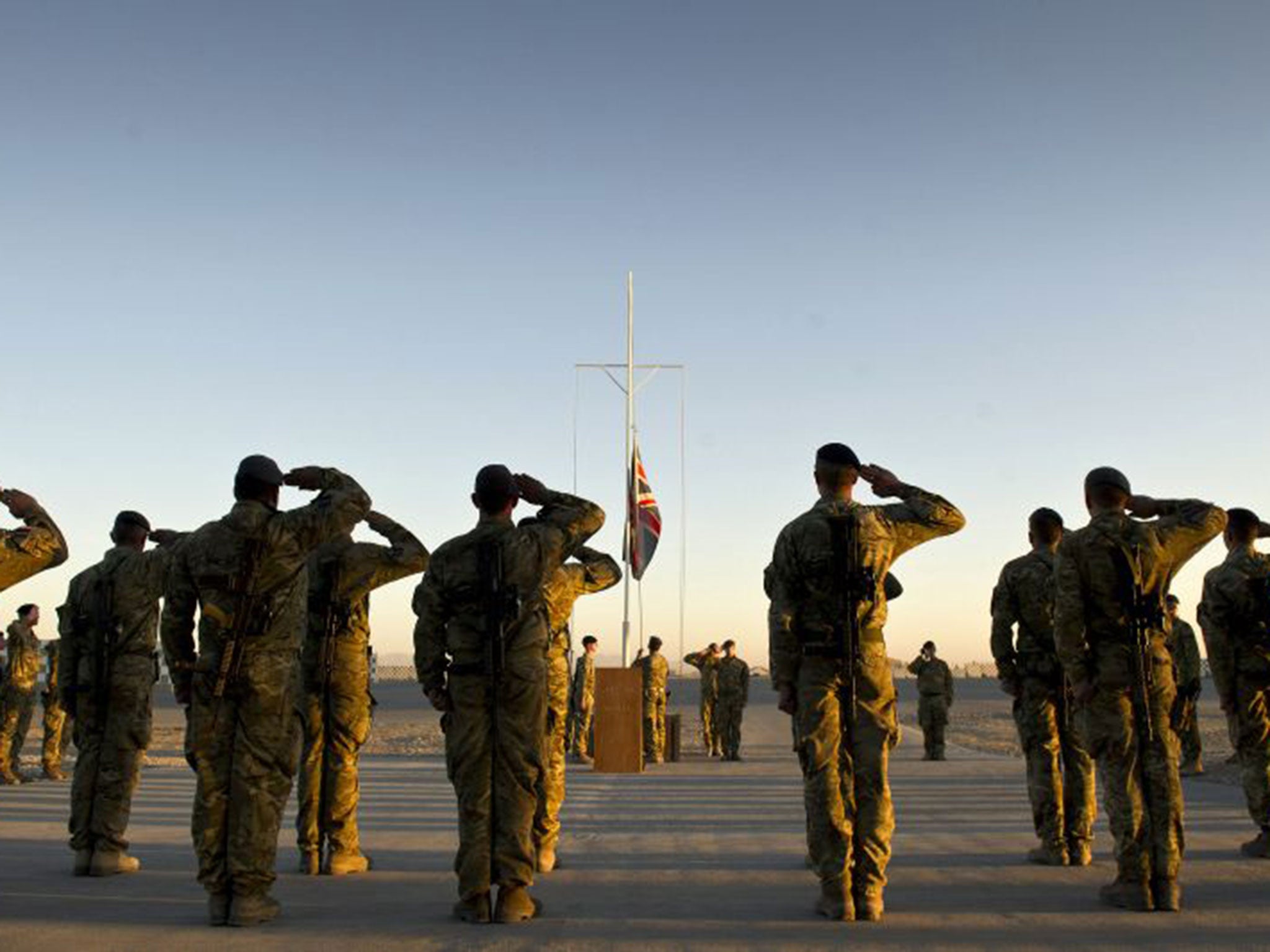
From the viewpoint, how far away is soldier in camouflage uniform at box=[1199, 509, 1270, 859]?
775 cm

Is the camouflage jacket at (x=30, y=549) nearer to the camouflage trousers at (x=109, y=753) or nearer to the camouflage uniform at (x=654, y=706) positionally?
the camouflage trousers at (x=109, y=753)

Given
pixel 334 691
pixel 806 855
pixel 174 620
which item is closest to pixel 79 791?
pixel 334 691

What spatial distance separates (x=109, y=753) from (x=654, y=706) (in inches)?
498

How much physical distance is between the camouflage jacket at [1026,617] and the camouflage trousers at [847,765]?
2.25m

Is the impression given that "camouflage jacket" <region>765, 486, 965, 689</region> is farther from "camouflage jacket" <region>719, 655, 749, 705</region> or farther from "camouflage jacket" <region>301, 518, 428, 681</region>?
"camouflage jacket" <region>719, 655, 749, 705</region>

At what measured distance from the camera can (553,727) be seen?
7094 mm

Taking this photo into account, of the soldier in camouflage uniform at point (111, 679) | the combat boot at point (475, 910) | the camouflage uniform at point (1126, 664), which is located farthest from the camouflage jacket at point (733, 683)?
the combat boot at point (475, 910)

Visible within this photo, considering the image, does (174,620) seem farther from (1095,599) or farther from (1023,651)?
(1023,651)

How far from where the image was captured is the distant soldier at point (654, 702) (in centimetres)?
1889

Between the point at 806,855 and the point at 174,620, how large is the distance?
4.28 meters

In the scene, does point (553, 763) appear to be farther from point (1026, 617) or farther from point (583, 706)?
point (583, 706)

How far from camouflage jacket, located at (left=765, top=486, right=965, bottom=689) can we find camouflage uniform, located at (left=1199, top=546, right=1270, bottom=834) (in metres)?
3.07

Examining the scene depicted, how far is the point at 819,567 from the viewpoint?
5812 millimetres

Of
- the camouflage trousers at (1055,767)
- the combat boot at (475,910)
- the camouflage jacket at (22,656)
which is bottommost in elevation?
the combat boot at (475,910)
